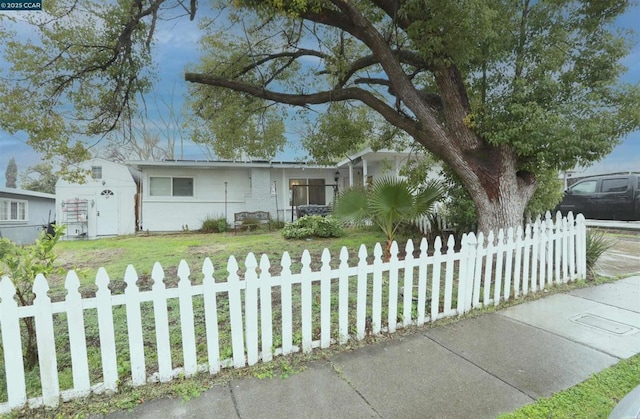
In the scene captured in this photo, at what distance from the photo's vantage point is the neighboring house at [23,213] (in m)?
15.9

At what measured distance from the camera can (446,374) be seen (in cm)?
269

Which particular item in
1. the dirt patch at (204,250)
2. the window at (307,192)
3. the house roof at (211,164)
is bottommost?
the dirt patch at (204,250)

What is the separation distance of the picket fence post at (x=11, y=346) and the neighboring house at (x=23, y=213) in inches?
624

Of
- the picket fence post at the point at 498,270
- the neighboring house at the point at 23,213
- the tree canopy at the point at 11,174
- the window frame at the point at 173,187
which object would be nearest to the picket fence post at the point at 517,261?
the picket fence post at the point at 498,270

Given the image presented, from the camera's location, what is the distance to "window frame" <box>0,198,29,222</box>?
1629cm

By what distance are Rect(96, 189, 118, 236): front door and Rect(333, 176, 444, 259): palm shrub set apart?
12983mm

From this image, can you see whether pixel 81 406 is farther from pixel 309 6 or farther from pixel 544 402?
pixel 309 6

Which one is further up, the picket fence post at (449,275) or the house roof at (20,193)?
the house roof at (20,193)

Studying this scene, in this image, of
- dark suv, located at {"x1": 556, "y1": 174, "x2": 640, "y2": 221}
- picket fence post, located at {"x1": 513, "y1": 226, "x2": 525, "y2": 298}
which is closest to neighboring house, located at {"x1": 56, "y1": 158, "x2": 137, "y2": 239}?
picket fence post, located at {"x1": 513, "y1": 226, "x2": 525, "y2": 298}

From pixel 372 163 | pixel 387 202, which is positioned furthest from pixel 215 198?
pixel 387 202

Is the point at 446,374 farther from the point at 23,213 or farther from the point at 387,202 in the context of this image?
the point at 23,213

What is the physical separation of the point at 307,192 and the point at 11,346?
1527 cm

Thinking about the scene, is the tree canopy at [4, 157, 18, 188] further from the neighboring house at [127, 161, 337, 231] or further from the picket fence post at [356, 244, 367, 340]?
the picket fence post at [356, 244, 367, 340]

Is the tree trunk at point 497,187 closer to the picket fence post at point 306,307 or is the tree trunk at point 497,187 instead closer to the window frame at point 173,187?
the picket fence post at point 306,307
